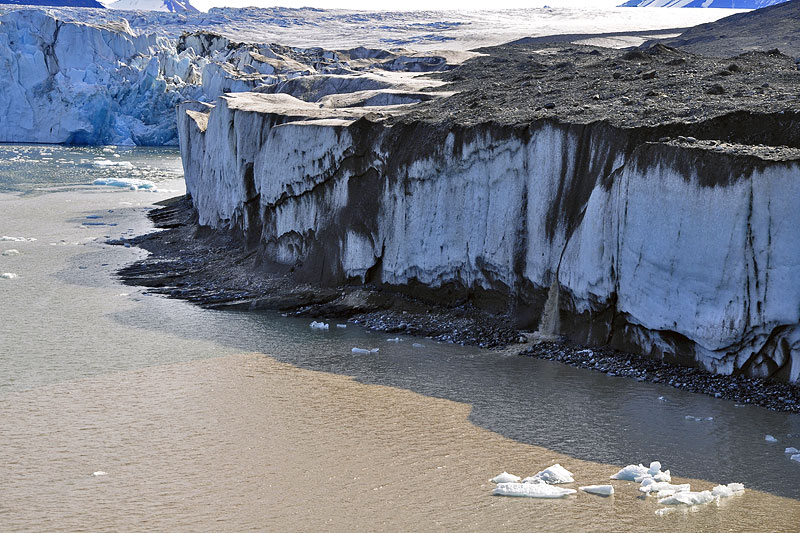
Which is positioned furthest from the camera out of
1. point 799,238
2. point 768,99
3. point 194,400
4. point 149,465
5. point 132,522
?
point 768,99

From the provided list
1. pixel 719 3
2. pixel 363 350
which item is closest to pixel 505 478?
pixel 363 350

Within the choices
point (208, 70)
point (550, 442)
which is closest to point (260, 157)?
point (550, 442)

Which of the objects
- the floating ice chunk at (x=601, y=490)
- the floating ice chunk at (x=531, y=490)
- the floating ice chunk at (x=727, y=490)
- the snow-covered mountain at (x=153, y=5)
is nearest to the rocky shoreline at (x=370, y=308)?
the floating ice chunk at (x=727, y=490)

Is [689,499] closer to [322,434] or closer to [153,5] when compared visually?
[322,434]

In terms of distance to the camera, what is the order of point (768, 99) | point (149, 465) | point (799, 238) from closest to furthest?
1. point (149, 465)
2. point (799, 238)
3. point (768, 99)

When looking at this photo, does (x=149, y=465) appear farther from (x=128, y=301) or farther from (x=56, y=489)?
(x=128, y=301)

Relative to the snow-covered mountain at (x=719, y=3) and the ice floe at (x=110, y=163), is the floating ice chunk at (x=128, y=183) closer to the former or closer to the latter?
the ice floe at (x=110, y=163)
